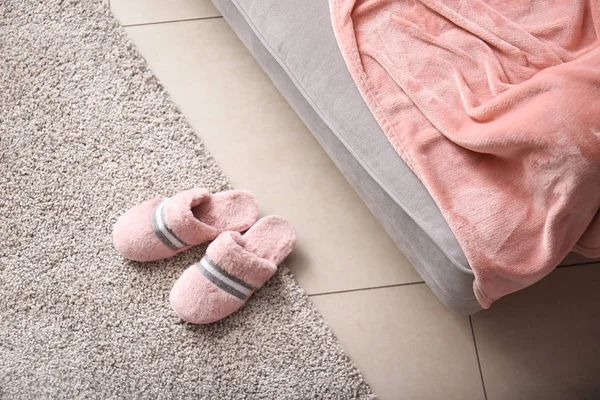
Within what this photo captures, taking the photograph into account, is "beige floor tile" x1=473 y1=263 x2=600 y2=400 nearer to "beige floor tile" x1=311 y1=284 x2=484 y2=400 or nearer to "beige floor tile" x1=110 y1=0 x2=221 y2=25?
"beige floor tile" x1=311 y1=284 x2=484 y2=400

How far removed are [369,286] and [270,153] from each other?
1.28ft

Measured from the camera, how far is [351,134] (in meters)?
0.94

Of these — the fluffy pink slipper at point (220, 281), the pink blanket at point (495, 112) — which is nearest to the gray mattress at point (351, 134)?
the pink blanket at point (495, 112)

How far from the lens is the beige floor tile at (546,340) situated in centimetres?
115

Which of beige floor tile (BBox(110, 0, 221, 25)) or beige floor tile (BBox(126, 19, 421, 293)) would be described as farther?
beige floor tile (BBox(110, 0, 221, 25))

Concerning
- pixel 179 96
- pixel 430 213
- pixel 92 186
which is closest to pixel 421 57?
pixel 430 213

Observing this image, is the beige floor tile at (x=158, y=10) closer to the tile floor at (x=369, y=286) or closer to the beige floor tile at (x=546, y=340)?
the tile floor at (x=369, y=286)

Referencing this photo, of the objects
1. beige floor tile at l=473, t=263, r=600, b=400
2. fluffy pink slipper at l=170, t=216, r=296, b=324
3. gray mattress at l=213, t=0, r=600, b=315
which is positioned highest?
gray mattress at l=213, t=0, r=600, b=315

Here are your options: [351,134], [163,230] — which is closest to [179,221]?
[163,230]

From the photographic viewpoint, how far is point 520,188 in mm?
844

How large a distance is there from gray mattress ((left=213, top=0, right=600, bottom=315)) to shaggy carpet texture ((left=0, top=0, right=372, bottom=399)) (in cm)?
30

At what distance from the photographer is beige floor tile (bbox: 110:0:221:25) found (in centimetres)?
136

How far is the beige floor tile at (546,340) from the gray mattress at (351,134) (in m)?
0.22

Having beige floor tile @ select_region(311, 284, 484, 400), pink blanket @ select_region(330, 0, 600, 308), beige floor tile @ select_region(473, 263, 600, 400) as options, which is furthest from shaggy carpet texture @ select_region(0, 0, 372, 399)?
pink blanket @ select_region(330, 0, 600, 308)
